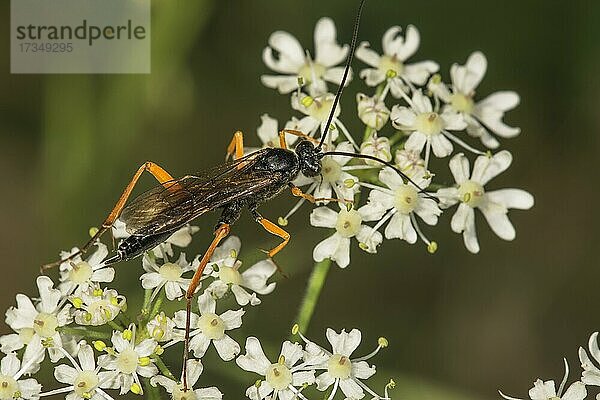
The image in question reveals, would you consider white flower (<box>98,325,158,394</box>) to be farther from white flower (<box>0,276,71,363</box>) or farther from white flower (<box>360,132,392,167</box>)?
white flower (<box>360,132,392,167</box>)

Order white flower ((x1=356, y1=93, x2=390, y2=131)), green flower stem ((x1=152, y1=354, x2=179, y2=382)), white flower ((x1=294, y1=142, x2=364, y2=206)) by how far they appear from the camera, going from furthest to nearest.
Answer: white flower ((x1=356, y1=93, x2=390, y2=131)), white flower ((x1=294, y1=142, x2=364, y2=206)), green flower stem ((x1=152, y1=354, x2=179, y2=382))

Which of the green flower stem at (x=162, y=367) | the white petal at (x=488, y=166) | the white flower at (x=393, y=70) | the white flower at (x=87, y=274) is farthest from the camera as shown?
the white flower at (x=393, y=70)

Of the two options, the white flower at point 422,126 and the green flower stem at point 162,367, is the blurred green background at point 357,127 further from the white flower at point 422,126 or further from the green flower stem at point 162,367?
the green flower stem at point 162,367

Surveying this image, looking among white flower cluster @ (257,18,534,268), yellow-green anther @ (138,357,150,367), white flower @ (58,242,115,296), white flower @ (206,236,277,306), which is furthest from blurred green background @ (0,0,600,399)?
yellow-green anther @ (138,357,150,367)

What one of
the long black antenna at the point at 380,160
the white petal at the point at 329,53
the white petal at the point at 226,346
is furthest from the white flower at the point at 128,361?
the white petal at the point at 329,53

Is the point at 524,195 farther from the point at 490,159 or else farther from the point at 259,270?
the point at 259,270

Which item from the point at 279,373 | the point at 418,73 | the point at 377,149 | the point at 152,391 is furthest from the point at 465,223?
the point at 152,391
